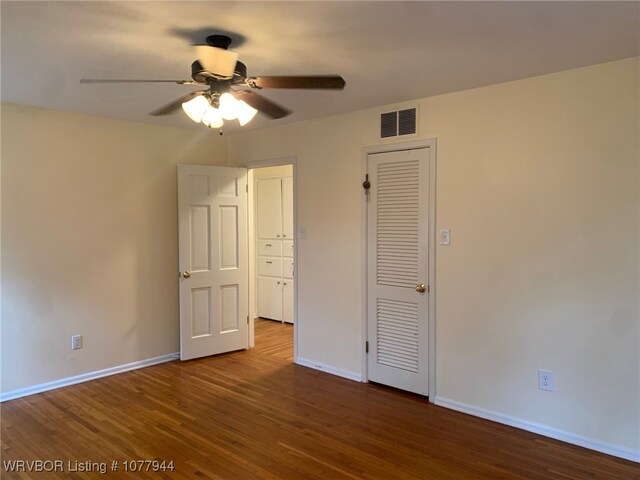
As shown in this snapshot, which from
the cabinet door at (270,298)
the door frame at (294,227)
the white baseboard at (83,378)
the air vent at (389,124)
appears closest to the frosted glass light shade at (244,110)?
the air vent at (389,124)

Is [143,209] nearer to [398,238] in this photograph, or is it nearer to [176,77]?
[176,77]

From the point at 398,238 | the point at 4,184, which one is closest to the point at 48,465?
the point at 4,184

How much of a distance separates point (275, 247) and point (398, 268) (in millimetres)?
2872

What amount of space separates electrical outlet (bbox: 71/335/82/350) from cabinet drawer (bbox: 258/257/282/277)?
279cm

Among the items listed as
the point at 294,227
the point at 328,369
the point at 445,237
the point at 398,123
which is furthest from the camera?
the point at 294,227

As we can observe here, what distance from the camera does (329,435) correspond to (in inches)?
117

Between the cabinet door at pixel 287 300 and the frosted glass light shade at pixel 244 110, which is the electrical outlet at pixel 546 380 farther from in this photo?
the cabinet door at pixel 287 300

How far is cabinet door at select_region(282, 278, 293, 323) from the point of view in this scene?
613 centimetres

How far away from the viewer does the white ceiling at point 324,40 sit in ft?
6.56

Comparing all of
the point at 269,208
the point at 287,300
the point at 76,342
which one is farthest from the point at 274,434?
the point at 269,208

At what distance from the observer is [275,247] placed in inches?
247

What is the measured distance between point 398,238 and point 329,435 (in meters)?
1.62

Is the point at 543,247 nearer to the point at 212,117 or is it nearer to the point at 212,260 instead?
the point at 212,117

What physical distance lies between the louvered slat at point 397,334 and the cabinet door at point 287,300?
2436mm
